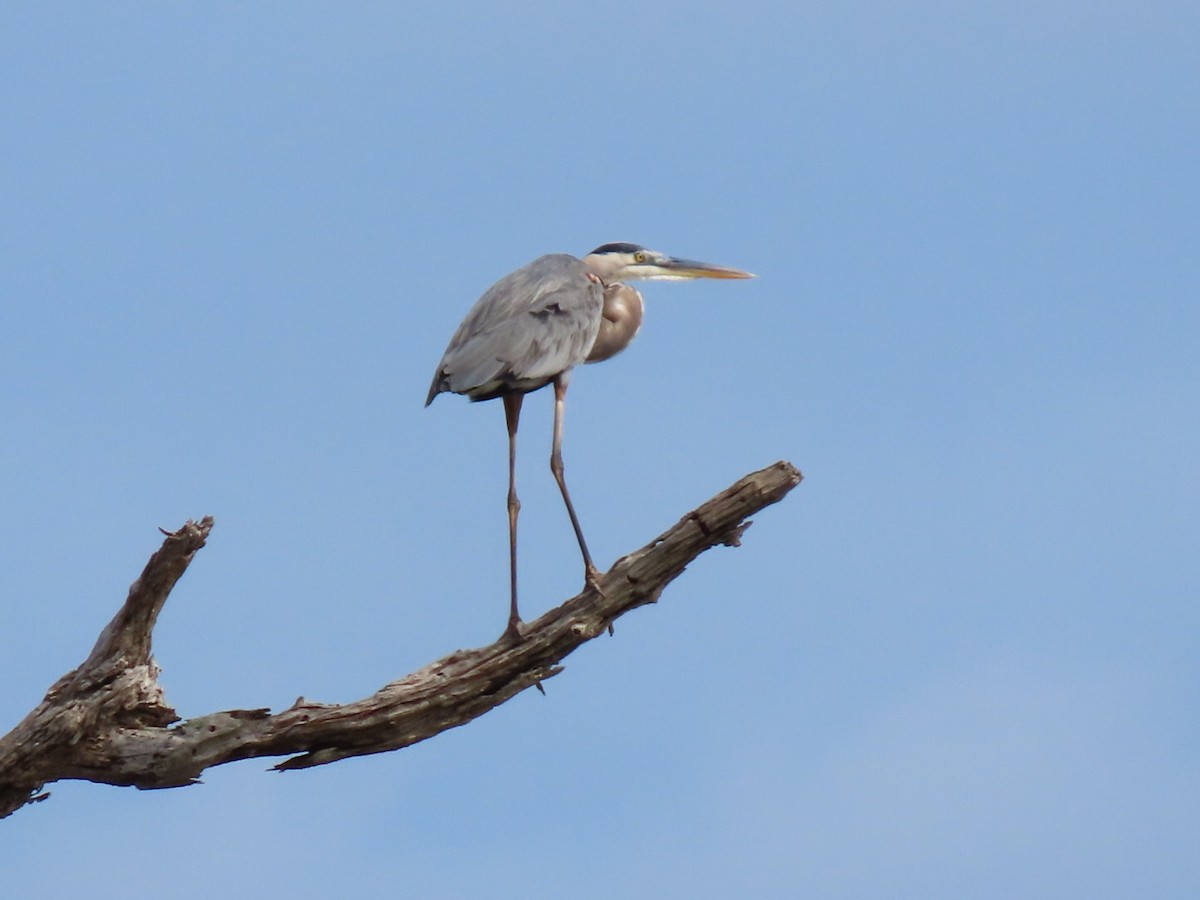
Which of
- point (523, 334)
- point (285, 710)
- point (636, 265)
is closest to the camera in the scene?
point (285, 710)

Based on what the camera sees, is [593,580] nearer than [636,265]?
Yes

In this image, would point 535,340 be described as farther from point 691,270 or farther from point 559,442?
point 691,270

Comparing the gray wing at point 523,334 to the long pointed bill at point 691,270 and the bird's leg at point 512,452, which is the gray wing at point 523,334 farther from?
the long pointed bill at point 691,270

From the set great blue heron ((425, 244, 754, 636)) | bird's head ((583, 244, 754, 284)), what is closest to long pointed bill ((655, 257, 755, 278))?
bird's head ((583, 244, 754, 284))

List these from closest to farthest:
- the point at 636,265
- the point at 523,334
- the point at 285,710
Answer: the point at 285,710, the point at 523,334, the point at 636,265

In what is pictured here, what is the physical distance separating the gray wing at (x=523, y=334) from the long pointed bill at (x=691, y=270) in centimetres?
100

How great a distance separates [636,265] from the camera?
30.0 ft

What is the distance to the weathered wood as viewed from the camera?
6.72 m

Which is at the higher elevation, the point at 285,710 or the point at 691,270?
the point at 691,270

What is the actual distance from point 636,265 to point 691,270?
0.44 m

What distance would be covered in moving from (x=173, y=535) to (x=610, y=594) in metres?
1.95

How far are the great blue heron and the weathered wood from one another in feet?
0.70

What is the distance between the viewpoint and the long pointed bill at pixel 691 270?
9.27 metres

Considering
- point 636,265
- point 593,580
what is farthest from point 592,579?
point 636,265
